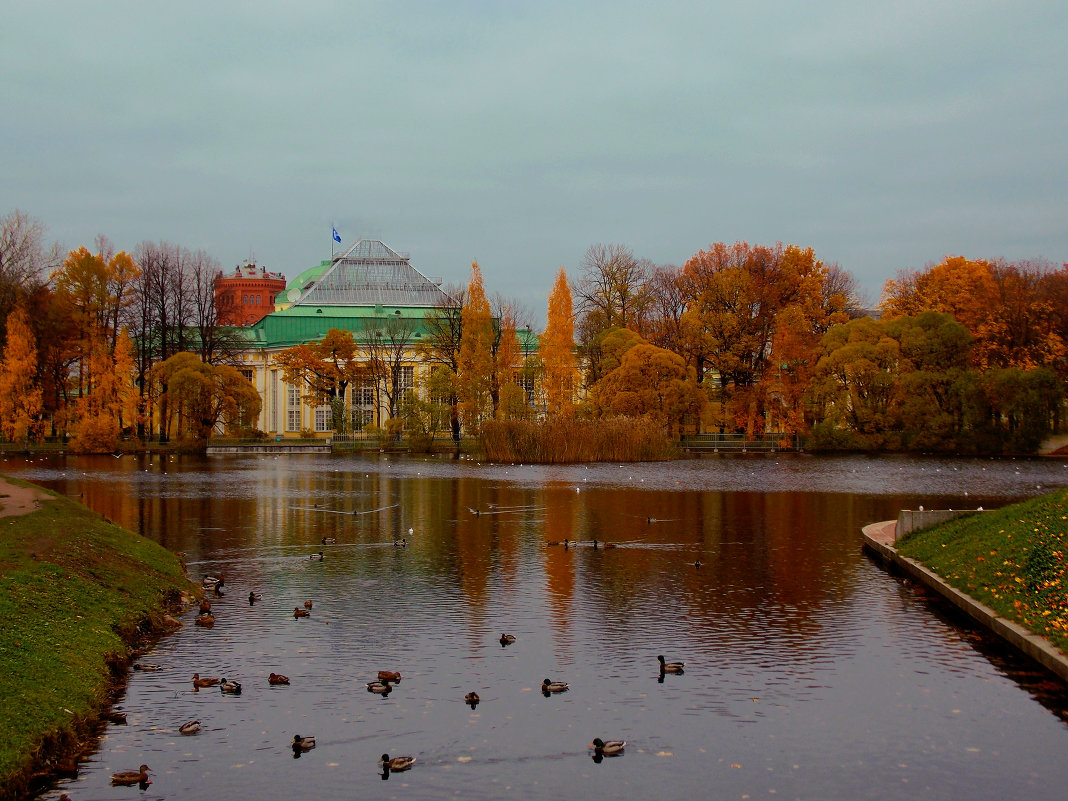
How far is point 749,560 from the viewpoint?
2098 cm

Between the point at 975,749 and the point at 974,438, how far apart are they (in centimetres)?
5899

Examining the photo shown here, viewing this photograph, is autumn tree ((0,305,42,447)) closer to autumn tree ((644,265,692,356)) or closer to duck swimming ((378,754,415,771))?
autumn tree ((644,265,692,356))

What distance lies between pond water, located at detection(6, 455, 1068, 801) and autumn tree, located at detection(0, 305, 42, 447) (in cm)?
4510

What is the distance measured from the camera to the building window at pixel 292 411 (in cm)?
10719

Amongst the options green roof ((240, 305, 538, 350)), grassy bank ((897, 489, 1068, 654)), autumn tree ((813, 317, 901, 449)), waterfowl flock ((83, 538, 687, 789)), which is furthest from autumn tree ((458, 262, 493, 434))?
waterfowl flock ((83, 538, 687, 789))

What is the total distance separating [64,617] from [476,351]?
2335 inches

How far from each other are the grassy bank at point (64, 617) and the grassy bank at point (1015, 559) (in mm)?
10719

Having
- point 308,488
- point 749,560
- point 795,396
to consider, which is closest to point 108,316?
point 308,488

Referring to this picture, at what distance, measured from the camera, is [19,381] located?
66375 mm

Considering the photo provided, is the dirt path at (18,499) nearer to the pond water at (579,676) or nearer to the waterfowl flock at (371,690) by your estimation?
the pond water at (579,676)

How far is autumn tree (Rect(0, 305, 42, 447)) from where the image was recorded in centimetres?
6525

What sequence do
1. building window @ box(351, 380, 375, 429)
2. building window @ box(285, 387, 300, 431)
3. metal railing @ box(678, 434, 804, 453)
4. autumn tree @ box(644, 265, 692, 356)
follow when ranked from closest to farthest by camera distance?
1. metal railing @ box(678, 434, 804, 453)
2. autumn tree @ box(644, 265, 692, 356)
3. building window @ box(351, 380, 375, 429)
4. building window @ box(285, 387, 300, 431)

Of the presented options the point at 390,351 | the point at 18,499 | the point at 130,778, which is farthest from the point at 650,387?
the point at 130,778

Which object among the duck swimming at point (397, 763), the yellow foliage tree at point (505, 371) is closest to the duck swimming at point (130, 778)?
the duck swimming at point (397, 763)
